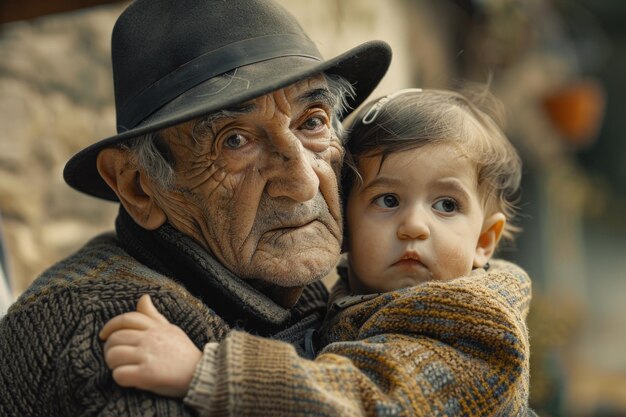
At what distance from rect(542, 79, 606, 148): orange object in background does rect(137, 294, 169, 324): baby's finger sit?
7.10m

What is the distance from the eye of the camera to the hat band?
202 cm

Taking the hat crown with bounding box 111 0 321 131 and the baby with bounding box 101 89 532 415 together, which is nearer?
the baby with bounding box 101 89 532 415

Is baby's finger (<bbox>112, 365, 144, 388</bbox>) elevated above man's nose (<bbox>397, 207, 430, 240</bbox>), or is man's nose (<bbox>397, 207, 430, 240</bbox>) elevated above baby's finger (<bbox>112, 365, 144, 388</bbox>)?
man's nose (<bbox>397, 207, 430, 240</bbox>)

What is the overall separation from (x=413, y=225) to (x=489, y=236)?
1.38ft

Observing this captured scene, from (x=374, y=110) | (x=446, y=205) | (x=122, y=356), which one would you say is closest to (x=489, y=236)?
(x=446, y=205)

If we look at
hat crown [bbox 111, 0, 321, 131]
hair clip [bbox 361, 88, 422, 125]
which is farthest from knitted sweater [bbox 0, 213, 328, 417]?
hair clip [bbox 361, 88, 422, 125]

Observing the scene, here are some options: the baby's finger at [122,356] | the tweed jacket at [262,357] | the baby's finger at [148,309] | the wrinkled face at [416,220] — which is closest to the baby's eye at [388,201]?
the wrinkled face at [416,220]

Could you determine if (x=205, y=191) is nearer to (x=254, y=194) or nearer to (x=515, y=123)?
(x=254, y=194)

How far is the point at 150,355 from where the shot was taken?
1.63 meters

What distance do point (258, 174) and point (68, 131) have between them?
1.58 m

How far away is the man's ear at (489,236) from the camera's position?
239 centimetres

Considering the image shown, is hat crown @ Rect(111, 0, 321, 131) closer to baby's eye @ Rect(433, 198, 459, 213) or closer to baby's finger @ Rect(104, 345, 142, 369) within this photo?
baby's eye @ Rect(433, 198, 459, 213)

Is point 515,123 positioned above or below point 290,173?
below

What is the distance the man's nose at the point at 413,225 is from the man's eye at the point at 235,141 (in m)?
0.49
